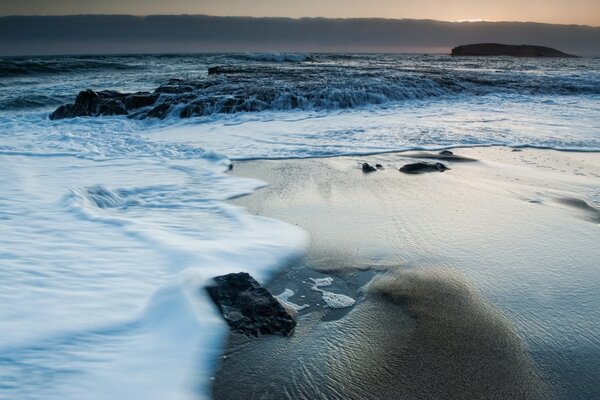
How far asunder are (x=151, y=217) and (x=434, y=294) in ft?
7.88

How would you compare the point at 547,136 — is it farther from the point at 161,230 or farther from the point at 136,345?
the point at 136,345

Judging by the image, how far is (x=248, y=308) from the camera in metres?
2.21

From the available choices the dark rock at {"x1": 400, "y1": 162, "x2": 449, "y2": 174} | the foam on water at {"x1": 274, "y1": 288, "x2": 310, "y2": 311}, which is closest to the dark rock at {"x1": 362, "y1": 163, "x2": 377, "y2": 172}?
the dark rock at {"x1": 400, "y1": 162, "x2": 449, "y2": 174}

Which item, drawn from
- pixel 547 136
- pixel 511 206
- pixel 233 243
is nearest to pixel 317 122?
pixel 547 136

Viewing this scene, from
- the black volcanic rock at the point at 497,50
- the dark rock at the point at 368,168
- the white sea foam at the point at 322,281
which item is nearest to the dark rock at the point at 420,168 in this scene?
the dark rock at the point at 368,168

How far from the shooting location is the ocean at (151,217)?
194 cm

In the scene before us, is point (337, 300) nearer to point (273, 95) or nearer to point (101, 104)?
point (273, 95)

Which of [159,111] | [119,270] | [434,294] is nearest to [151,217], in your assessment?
[119,270]

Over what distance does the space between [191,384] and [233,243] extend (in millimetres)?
1464

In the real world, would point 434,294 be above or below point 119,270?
above

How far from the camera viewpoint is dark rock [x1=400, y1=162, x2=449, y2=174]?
5145 mm

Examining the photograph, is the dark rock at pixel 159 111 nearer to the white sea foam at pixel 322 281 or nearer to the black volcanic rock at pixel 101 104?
the black volcanic rock at pixel 101 104

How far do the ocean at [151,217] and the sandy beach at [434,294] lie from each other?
0.87 ft

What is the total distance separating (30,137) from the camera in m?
8.05
